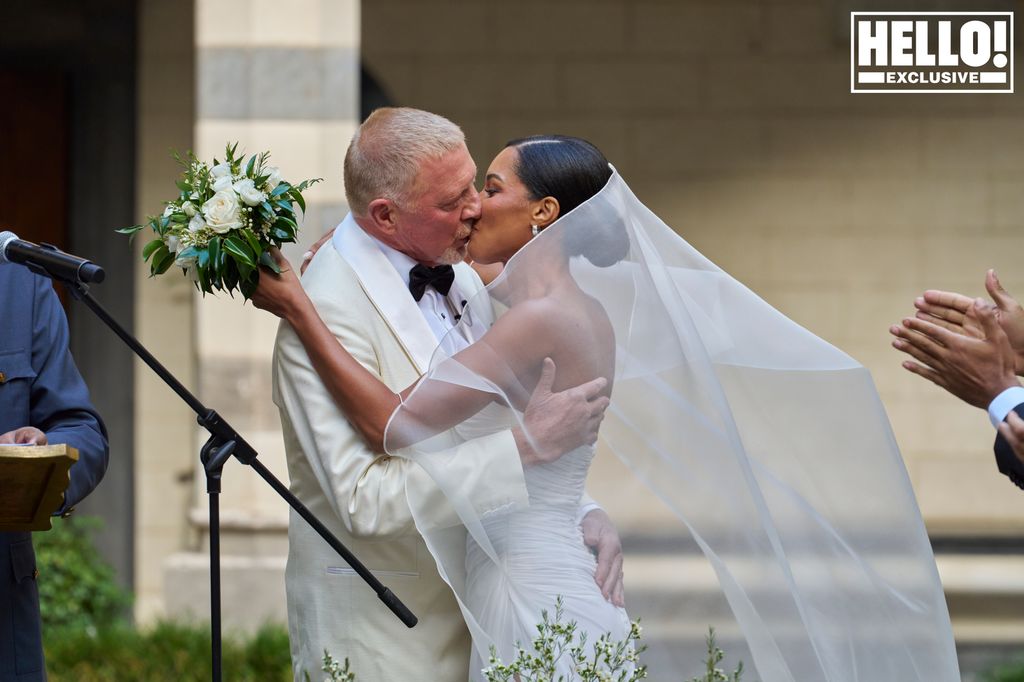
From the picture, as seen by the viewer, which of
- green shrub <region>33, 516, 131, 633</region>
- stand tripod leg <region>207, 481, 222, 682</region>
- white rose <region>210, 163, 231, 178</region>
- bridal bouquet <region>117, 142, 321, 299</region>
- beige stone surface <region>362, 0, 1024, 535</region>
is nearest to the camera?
stand tripod leg <region>207, 481, 222, 682</region>

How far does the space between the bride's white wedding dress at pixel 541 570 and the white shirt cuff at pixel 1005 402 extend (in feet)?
3.24

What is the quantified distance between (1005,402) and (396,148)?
1476mm

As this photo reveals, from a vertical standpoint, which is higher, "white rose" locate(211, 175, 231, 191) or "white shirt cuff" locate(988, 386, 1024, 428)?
"white rose" locate(211, 175, 231, 191)

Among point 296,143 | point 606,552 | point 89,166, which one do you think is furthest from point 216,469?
point 89,166

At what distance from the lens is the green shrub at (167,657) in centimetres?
576

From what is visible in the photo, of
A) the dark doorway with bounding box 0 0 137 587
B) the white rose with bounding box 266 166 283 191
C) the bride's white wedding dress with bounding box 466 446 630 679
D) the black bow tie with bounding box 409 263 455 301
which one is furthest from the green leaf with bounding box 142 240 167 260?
the dark doorway with bounding box 0 0 137 587

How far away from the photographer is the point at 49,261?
254 centimetres

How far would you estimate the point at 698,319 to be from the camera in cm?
281

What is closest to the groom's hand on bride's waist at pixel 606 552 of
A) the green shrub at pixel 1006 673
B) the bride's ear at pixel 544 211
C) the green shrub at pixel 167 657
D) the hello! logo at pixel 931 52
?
the bride's ear at pixel 544 211

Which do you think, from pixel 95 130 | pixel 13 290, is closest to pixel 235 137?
pixel 95 130

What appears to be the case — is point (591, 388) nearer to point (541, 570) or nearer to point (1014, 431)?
point (541, 570)

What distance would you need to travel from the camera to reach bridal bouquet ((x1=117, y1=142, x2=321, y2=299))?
9.00 ft

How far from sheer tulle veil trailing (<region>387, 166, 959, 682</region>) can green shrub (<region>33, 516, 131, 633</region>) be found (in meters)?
4.46

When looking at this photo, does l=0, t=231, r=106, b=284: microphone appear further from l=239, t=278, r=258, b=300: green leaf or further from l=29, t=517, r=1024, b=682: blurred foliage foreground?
l=29, t=517, r=1024, b=682: blurred foliage foreground
